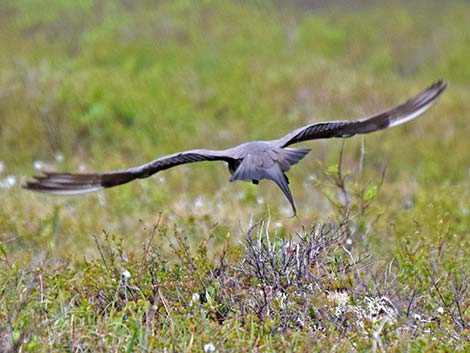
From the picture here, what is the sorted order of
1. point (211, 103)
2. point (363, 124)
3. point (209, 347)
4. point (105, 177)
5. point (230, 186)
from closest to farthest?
1. point (209, 347)
2. point (105, 177)
3. point (363, 124)
4. point (230, 186)
5. point (211, 103)

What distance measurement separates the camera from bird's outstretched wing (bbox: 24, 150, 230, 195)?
4109mm

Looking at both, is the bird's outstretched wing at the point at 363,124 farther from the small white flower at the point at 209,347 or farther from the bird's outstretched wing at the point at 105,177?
the small white flower at the point at 209,347

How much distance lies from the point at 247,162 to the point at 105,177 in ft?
3.17

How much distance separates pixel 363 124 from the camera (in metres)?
4.76

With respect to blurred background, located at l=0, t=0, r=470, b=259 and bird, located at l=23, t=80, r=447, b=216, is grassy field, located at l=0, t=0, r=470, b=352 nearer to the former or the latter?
blurred background, located at l=0, t=0, r=470, b=259

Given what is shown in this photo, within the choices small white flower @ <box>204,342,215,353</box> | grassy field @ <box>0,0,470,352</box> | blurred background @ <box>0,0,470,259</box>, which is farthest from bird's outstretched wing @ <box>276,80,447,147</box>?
small white flower @ <box>204,342,215,353</box>

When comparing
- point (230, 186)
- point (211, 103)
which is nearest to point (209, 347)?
point (230, 186)

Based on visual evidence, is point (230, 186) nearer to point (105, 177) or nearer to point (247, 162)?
point (105, 177)

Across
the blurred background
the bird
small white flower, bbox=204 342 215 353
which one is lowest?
small white flower, bbox=204 342 215 353

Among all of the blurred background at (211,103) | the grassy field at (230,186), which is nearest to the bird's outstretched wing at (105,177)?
the grassy field at (230,186)

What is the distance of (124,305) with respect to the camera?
3.82 m

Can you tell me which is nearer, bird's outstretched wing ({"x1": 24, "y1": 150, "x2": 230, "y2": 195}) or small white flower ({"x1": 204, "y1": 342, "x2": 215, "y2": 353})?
small white flower ({"x1": 204, "y1": 342, "x2": 215, "y2": 353})

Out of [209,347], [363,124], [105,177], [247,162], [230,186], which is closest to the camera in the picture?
[209,347]

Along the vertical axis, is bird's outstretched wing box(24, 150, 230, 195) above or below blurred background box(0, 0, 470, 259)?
below
